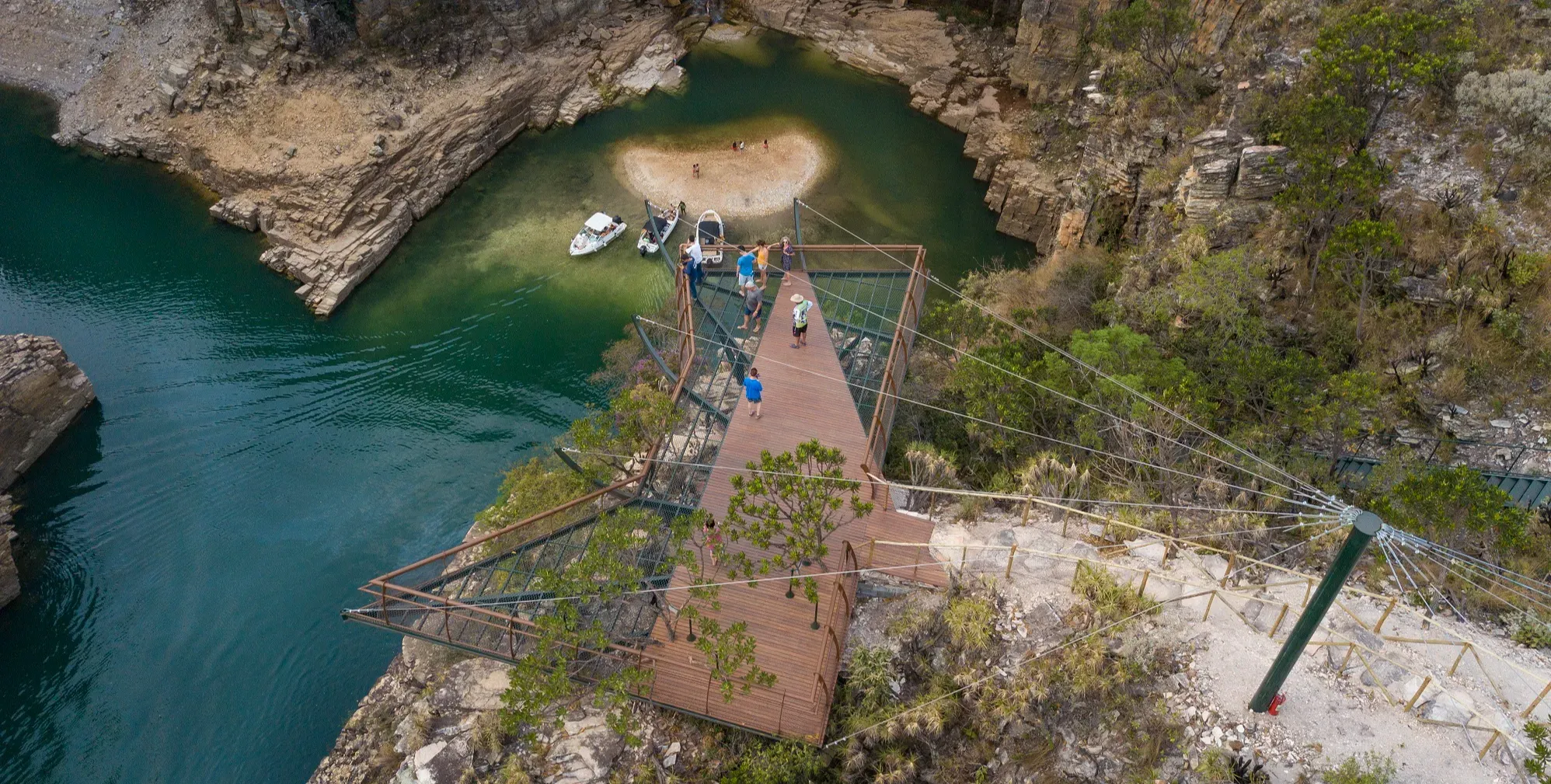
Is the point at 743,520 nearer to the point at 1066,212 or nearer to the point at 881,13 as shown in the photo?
the point at 1066,212

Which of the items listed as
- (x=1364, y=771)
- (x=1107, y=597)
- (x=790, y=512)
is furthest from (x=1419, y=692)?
(x=790, y=512)

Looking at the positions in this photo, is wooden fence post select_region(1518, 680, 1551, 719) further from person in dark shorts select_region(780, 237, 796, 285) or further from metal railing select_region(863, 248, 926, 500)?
person in dark shorts select_region(780, 237, 796, 285)

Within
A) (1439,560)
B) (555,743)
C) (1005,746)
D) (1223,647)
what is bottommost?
(555,743)

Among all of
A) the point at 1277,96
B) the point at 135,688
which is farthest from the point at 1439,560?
the point at 135,688

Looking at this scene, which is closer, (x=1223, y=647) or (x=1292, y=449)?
(x=1223, y=647)

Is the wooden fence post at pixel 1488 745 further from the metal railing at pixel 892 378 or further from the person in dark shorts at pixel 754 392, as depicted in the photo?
the person in dark shorts at pixel 754 392

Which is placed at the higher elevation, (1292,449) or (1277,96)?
(1277,96)

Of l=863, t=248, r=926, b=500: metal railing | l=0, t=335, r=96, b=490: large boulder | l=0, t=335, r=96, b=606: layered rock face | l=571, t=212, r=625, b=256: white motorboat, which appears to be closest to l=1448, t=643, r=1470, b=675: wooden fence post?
l=863, t=248, r=926, b=500: metal railing

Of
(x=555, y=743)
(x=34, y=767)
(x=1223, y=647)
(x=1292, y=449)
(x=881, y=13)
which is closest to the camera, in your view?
(x=1223, y=647)

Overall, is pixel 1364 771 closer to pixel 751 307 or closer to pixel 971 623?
pixel 971 623
